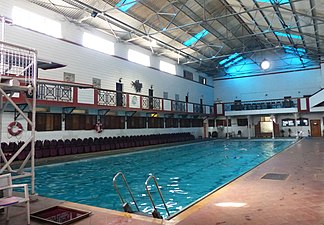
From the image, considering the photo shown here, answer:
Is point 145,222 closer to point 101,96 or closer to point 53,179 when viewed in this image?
point 53,179

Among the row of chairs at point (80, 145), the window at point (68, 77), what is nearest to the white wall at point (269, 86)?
the row of chairs at point (80, 145)

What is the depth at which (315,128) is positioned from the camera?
24391 millimetres

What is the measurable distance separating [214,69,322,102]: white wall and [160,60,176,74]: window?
28.4 ft

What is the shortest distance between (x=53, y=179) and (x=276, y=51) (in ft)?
81.1

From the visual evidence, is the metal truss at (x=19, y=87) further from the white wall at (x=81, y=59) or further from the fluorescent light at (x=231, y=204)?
the white wall at (x=81, y=59)

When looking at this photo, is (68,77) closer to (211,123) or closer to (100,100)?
(100,100)

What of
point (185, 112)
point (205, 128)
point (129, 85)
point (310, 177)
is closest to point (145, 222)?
point (310, 177)

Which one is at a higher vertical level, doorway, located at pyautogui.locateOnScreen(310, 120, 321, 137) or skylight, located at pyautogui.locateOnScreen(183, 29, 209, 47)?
skylight, located at pyautogui.locateOnScreen(183, 29, 209, 47)

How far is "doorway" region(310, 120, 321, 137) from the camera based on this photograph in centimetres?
2422

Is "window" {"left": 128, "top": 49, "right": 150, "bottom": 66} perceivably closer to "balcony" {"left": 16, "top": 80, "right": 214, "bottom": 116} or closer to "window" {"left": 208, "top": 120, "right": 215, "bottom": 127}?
"balcony" {"left": 16, "top": 80, "right": 214, "bottom": 116}

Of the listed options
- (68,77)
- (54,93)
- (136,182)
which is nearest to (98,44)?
(68,77)

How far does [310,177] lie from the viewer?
20.3 ft

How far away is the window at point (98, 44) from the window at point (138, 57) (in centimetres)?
170

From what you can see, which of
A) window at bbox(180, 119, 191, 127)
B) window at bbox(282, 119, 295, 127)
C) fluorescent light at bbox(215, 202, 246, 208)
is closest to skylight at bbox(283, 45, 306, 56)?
window at bbox(282, 119, 295, 127)
